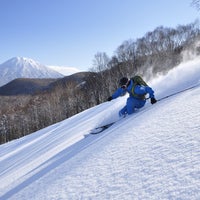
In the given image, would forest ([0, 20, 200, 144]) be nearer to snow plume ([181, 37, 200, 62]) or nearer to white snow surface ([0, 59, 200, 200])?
snow plume ([181, 37, 200, 62])

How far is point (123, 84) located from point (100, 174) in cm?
440

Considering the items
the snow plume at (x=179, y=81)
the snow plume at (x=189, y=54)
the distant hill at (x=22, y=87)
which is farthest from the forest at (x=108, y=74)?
the distant hill at (x=22, y=87)

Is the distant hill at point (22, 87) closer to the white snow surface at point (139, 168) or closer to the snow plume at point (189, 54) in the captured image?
the snow plume at point (189, 54)

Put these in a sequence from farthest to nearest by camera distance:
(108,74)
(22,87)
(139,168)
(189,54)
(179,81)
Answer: (22,87) → (108,74) → (189,54) → (179,81) → (139,168)

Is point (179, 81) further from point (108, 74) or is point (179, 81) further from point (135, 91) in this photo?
point (108, 74)

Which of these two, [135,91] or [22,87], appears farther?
[22,87]

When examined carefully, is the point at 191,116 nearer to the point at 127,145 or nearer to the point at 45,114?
the point at 127,145

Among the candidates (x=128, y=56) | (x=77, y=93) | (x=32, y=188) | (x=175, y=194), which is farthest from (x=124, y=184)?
(x=77, y=93)

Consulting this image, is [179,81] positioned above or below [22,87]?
below

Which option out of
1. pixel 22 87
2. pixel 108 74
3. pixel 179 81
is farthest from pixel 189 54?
pixel 22 87

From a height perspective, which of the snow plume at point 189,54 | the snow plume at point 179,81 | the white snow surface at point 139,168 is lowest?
the white snow surface at point 139,168

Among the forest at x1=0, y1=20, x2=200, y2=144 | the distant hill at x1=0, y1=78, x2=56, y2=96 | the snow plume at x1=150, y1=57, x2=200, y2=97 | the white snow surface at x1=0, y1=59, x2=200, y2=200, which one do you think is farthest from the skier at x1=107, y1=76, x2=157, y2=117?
the distant hill at x1=0, y1=78, x2=56, y2=96

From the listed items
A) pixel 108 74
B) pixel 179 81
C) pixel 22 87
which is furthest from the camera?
pixel 22 87

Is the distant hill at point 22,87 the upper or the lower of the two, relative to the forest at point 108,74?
upper
